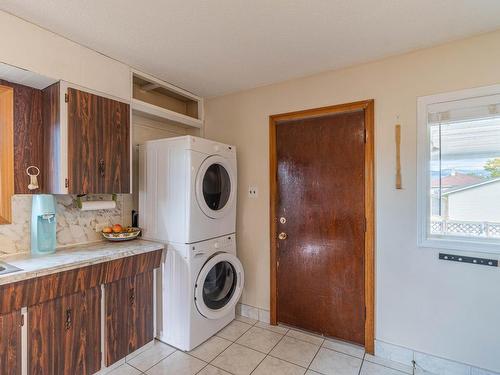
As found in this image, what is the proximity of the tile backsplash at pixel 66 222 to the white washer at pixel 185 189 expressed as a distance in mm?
244

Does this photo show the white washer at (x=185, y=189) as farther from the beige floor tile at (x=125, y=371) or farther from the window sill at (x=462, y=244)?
the window sill at (x=462, y=244)

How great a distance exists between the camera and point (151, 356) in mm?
2049

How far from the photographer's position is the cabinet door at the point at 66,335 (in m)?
1.49

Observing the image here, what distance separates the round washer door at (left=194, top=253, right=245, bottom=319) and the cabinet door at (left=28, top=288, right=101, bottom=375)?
0.74 metres

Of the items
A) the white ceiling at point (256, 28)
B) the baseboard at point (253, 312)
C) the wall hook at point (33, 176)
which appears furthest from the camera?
the baseboard at point (253, 312)

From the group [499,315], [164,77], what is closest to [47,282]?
[164,77]

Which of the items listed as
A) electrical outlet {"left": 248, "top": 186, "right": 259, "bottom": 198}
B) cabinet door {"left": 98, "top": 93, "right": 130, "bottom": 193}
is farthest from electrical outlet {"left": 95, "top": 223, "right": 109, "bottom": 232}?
electrical outlet {"left": 248, "top": 186, "right": 259, "bottom": 198}

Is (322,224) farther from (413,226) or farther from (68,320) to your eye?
(68,320)

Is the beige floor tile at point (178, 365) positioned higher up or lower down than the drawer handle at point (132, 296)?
lower down

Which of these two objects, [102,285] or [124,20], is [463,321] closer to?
[102,285]

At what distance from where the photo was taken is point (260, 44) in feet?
6.16

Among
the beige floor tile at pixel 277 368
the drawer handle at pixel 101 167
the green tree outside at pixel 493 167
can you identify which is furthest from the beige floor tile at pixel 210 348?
the green tree outside at pixel 493 167

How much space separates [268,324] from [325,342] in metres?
0.57

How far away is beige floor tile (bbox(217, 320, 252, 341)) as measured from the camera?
2350 mm
